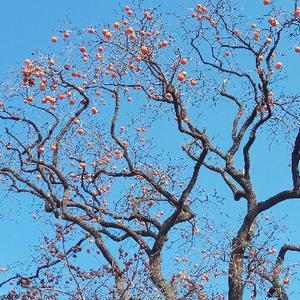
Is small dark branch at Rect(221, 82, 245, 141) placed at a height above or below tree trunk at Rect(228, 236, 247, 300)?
above

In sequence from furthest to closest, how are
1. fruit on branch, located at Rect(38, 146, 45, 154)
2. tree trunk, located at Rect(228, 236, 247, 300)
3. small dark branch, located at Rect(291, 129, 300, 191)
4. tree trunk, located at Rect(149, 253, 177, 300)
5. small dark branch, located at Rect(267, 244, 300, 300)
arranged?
fruit on branch, located at Rect(38, 146, 45, 154)
small dark branch, located at Rect(267, 244, 300, 300)
small dark branch, located at Rect(291, 129, 300, 191)
tree trunk, located at Rect(228, 236, 247, 300)
tree trunk, located at Rect(149, 253, 177, 300)

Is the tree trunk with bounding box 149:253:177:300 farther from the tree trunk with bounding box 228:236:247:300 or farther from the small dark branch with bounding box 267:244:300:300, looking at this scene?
the small dark branch with bounding box 267:244:300:300

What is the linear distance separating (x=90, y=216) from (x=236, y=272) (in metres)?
2.28

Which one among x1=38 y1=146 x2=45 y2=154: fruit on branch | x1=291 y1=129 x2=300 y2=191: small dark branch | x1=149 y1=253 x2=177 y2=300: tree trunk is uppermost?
x1=38 y1=146 x2=45 y2=154: fruit on branch

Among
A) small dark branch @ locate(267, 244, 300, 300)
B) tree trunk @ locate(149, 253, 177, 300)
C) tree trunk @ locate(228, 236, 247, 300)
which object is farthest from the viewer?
small dark branch @ locate(267, 244, 300, 300)

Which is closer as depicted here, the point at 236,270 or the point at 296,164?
the point at 236,270

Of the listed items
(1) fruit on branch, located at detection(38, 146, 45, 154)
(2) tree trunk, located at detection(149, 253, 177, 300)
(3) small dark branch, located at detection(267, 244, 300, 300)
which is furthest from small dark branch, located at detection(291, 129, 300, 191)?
(1) fruit on branch, located at detection(38, 146, 45, 154)

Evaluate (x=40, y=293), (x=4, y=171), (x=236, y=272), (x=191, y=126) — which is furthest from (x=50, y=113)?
(x=236, y=272)

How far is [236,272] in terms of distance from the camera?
8672mm

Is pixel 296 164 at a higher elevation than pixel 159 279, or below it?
higher

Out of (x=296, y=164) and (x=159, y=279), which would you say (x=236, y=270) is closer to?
(x=159, y=279)

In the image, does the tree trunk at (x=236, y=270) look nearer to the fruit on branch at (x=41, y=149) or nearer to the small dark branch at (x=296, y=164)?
the small dark branch at (x=296, y=164)

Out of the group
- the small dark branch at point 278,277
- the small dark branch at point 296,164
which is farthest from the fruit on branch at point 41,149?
the small dark branch at point 278,277

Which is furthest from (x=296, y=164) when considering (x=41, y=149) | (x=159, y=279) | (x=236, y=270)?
(x=41, y=149)
